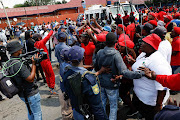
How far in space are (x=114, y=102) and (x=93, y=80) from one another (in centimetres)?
101

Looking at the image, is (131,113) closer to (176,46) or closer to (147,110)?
(147,110)

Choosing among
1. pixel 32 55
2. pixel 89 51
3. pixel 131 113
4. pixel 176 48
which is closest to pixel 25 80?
pixel 32 55

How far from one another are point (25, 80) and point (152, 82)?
81.0 inches

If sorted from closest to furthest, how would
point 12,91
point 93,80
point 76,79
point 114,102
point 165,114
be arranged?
point 165,114 < point 76,79 < point 93,80 < point 12,91 < point 114,102

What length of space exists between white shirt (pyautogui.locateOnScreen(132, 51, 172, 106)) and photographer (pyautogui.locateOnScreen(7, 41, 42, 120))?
70.3 inches

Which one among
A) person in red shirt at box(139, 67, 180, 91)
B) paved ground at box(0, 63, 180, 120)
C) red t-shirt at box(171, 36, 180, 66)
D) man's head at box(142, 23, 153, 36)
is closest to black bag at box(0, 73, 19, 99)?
paved ground at box(0, 63, 180, 120)

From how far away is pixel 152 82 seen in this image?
1997 millimetres

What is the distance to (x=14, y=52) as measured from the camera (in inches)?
92.7

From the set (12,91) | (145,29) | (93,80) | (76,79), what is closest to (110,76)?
(93,80)

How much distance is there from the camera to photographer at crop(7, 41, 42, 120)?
2213 millimetres

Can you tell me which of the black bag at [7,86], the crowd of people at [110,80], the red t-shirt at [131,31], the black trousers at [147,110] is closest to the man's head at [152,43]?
the crowd of people at [110,80]

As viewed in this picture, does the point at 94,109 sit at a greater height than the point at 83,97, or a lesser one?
lesser

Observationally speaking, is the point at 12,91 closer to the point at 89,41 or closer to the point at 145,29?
the point at 89,41

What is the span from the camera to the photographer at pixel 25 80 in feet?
7.26
